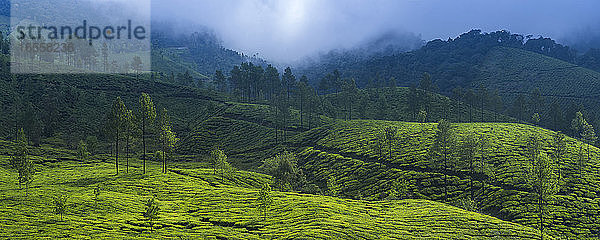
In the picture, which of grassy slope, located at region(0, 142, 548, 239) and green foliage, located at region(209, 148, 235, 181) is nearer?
grassy slope, located at region(0, 142, 548, 239)

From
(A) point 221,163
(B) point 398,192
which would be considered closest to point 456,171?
(B) point 398,192

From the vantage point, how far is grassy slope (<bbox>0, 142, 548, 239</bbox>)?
59.3m

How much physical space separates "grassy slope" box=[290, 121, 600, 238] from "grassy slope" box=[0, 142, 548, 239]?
19.0 metres

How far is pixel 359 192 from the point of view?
381 feet

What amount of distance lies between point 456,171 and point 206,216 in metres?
84.6

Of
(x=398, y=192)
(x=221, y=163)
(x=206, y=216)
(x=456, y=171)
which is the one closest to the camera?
(x=206, y=216)

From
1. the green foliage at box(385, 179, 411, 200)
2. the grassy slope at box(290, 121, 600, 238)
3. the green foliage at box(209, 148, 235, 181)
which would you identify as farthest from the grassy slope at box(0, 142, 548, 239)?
the grassy slope at box(290, 121, 600, 238)

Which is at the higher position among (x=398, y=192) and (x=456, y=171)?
(x=456, y=171)

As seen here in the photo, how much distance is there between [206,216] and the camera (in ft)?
243

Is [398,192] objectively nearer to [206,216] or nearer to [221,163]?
[221,163]

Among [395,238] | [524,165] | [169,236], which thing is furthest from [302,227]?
[524,165]

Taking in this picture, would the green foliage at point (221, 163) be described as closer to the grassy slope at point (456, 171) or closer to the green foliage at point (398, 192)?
the grassy slope at point (456, 171)

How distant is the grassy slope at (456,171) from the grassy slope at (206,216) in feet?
62.2

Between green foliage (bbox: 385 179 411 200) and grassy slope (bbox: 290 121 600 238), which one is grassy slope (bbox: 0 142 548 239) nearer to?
green foliage (bbox: 385 179 411 200)
